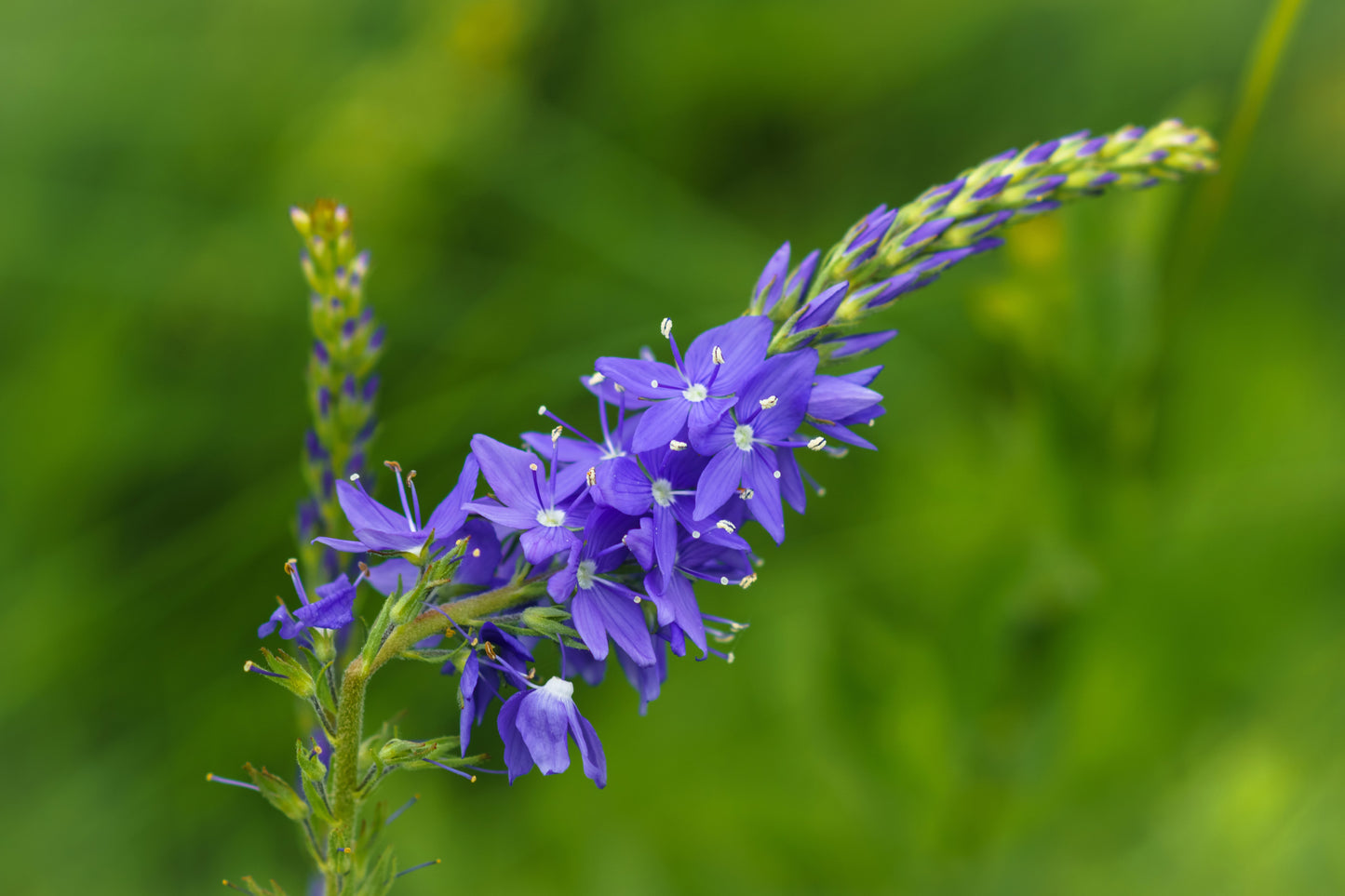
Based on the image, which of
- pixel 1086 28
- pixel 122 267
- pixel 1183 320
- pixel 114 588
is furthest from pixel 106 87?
pixel 1183 320

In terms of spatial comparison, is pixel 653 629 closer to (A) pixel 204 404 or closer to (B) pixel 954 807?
(B) pixel 954 807

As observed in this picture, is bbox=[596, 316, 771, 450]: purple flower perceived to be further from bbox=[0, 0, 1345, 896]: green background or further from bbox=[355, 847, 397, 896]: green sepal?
bbox=[0, 0, 1345, 896]: green background

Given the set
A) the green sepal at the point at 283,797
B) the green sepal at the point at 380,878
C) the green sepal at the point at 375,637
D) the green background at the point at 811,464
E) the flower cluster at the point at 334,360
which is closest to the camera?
the green sepal at the point at 375,637

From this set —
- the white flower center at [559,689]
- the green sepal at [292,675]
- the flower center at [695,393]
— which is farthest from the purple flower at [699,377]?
the green sepal at [292,675]

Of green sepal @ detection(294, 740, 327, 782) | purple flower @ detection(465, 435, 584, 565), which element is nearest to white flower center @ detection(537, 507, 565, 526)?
purple flower @ detection(465, 435, 584, 565)

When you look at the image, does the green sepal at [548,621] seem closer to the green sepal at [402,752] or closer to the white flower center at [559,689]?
the white flower center at [559,689]
